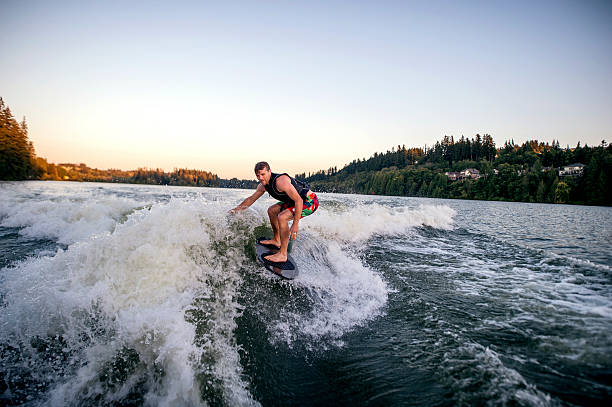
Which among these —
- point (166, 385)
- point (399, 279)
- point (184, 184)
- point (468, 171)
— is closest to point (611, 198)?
point (468, 171)

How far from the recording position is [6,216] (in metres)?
11.1

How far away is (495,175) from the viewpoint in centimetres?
10481

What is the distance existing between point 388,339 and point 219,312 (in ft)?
8.64

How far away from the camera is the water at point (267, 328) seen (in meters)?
2.85

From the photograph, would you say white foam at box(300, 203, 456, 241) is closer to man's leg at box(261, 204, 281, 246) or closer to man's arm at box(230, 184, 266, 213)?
man's leg at box(261, 204, 281, 246)

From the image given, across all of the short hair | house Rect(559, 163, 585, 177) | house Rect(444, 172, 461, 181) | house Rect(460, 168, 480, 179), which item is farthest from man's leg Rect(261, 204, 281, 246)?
house Rect(460, 168, 480, 179)

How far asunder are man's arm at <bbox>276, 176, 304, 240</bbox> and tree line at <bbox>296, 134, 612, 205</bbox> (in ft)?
347

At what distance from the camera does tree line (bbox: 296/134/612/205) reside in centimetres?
8038

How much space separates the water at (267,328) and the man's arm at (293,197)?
45.2 inches

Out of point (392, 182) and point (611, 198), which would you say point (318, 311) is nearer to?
point (611, 198)

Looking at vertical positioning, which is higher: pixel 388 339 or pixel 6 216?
pixel 6 216

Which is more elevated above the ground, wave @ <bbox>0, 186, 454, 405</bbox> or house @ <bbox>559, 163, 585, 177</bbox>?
house @ <bbox>559, 163, 585, 177</bbox>

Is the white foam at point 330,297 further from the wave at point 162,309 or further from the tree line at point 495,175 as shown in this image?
the tree line at point 495,175

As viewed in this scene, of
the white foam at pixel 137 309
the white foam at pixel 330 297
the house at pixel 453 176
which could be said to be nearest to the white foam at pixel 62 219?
the white foam at pixel 137 309
